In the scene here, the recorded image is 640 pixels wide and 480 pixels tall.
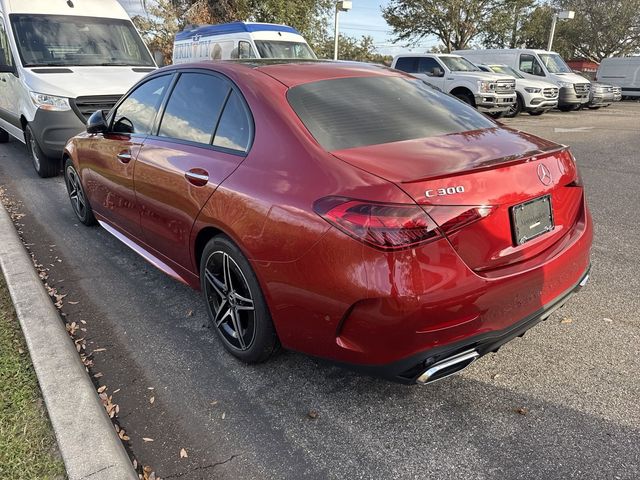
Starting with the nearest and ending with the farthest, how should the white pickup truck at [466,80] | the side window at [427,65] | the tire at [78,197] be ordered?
the tire at [78,197]
the white pickup truck at [466,80]
the side window at [427,65]

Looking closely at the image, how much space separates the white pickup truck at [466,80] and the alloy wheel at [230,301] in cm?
1258

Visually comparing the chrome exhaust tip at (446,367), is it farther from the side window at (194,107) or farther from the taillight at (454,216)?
the side window at (194,107)

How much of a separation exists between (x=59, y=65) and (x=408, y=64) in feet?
39.0

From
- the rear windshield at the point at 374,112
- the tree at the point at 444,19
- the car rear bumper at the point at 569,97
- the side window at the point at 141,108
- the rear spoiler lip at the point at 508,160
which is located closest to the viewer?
the rear spoiler lip at the point at 508,160

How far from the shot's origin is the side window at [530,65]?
17953mm

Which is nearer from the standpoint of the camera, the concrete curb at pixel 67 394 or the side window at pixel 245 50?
the concrete curb at pixel 67 394

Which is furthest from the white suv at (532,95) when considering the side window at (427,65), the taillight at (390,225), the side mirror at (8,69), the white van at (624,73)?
the taillight at (390,225)

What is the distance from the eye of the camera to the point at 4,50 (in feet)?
25.4

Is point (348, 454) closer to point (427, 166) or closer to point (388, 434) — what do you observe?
point (388, 434)

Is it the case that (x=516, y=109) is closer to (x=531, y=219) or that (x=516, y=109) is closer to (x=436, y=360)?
(x=531, y=219)

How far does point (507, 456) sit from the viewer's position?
86.4 inches

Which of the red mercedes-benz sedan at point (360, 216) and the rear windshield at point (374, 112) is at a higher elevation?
the rear windshield at point (374, 112)

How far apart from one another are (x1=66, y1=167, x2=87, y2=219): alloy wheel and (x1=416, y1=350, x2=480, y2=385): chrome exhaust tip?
4176 millimetres

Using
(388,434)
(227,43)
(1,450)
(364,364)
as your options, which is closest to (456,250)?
(364,364)
